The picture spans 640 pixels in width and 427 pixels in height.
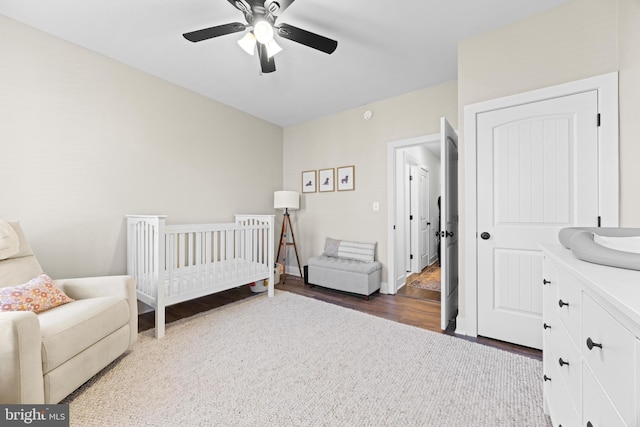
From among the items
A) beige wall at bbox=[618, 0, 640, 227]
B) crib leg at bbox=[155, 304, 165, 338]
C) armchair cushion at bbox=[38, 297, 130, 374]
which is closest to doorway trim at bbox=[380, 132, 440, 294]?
beige wall at bbox=[618, 0, 640, 227]

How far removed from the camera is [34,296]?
61.9 inches

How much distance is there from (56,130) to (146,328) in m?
1.85

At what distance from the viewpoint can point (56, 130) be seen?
220 centimetres

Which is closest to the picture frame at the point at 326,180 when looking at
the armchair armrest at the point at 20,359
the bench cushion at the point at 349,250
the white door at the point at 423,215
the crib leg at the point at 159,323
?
the bench cushion at the point at 349,250

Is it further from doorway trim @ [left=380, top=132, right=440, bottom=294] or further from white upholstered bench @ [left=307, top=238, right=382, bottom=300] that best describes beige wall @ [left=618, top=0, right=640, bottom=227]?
white upholstered bench @ [left=307, top=238, right=382, bottom=300]

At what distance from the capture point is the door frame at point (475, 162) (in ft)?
5.58

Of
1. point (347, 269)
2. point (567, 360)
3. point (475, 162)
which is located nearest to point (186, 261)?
point (347, 269)

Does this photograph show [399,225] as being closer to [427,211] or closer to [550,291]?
[427,211]

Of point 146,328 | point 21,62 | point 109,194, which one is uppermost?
point 21,62

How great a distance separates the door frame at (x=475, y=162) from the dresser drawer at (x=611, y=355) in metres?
1.51

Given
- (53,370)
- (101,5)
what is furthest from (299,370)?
(101,5)

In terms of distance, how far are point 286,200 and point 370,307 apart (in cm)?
195

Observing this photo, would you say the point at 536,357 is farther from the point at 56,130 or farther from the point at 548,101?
the point at 56,130

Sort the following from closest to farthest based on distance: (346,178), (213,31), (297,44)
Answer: (213,31)
(297,44)
(346,178)
